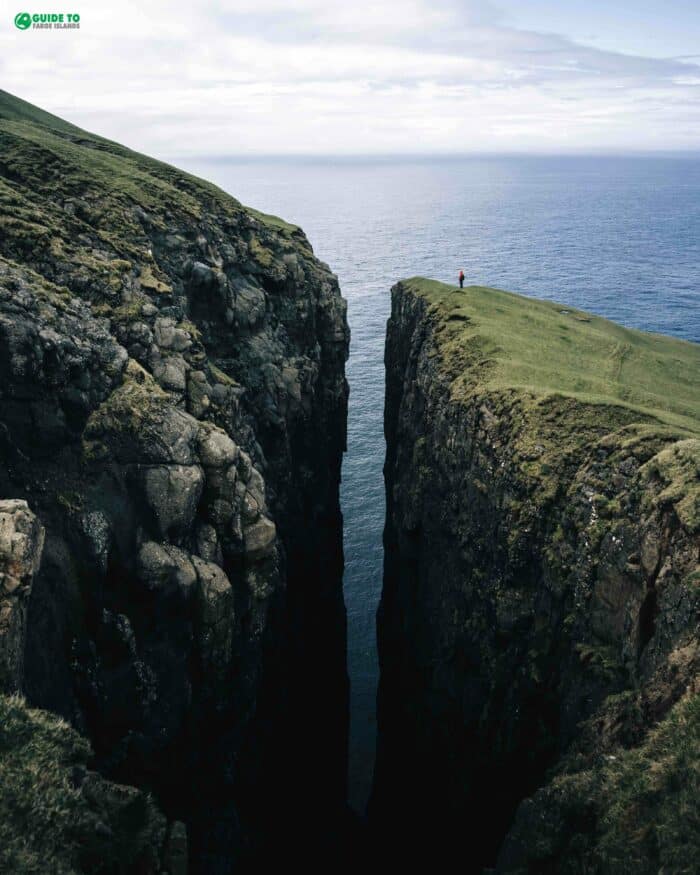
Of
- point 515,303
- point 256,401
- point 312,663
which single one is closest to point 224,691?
point 256,401

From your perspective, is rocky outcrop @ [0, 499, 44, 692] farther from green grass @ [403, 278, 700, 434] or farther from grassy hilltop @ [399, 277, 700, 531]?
green grass @ [403, 278, 700, 434]

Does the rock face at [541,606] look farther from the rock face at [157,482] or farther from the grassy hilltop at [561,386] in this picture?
the rock face at [157,482]

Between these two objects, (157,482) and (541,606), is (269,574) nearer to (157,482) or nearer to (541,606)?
(157,482)

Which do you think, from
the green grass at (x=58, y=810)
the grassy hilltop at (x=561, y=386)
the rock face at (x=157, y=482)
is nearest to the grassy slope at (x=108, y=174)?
the rock face at (x=157, y=482)

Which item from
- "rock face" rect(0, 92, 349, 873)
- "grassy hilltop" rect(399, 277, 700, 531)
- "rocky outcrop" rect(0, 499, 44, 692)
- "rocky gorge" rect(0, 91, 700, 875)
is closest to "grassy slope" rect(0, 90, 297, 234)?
"rock face" rect(0, 92, 349, 873)

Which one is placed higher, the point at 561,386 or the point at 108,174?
the point at 108,174

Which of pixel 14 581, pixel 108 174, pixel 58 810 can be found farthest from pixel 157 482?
pixel 108 174
